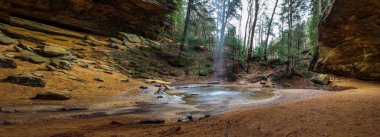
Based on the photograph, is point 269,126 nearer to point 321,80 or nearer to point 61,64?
point 321,80

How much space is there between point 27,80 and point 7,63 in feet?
7.47

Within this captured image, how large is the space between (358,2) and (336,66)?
4016mm

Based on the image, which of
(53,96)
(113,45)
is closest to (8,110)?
(53,96)

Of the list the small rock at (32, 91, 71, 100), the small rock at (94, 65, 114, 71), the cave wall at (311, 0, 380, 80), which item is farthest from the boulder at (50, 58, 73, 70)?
the cave wall at (311, 0, 380, 80)

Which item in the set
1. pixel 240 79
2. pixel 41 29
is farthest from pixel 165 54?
pixel 41 29

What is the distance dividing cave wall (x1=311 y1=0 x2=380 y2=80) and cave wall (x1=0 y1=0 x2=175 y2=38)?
1729 cm

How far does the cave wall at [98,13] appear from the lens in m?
21.9

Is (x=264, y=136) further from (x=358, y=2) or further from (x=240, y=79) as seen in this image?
(x=240, y=79)

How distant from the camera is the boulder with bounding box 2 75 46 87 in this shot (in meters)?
10.2

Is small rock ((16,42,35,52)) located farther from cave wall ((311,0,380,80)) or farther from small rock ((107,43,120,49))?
cave wall ((311,0,380,80))

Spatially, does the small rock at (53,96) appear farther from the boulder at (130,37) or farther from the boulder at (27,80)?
the boulder at (130,37)

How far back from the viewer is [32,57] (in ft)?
44.7

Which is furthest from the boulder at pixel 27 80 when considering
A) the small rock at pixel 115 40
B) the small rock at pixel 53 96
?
the small rock at pixel 115 40

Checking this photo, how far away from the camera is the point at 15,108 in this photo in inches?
297
